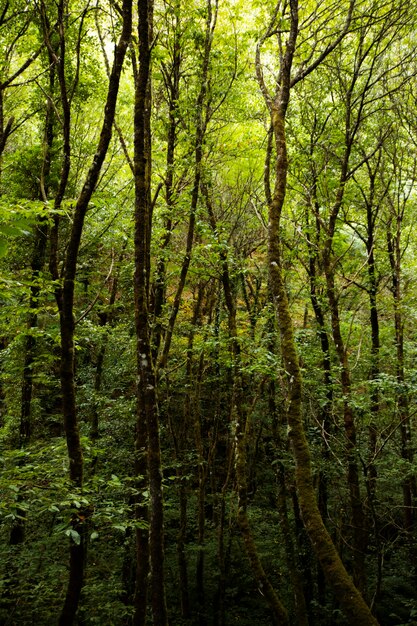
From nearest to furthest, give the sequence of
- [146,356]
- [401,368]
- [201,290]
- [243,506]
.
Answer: [146,356] → [243,506] → [401,368] → [201,290]

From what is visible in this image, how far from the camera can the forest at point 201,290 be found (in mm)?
5547

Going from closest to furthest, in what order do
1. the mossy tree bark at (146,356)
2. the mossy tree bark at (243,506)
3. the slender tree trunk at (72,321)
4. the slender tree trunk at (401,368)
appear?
the mossy tree bark at (146,356)
the slender tree trunk at (72,321)
the mossy tree bark at (243,506)
the slender tree trunk at (401,368)

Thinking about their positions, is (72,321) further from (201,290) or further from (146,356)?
(201,290)

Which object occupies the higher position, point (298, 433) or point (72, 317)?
point (72, 317)

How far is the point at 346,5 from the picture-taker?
9461 millimetres

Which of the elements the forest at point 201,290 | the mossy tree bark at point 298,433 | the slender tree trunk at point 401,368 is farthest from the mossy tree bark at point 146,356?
the slender tree trunk at point 401,368

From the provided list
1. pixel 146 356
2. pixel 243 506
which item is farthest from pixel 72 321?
pixel 243 506

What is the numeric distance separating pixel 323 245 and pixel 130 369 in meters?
6.56

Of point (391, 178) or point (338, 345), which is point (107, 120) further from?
point (391, 178)

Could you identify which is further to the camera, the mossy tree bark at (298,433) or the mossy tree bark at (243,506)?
the mossy tree bark at (243,506)

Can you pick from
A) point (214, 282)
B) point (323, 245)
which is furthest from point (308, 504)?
point (214, 282)

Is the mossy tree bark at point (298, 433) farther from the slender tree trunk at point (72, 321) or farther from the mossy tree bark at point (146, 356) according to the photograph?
the slender tree trunk at point (72, 321)

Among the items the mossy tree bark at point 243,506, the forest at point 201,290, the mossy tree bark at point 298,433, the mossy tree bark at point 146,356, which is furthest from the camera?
the mossy tree bark at point 243,506

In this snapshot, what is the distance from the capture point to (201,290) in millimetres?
14469
